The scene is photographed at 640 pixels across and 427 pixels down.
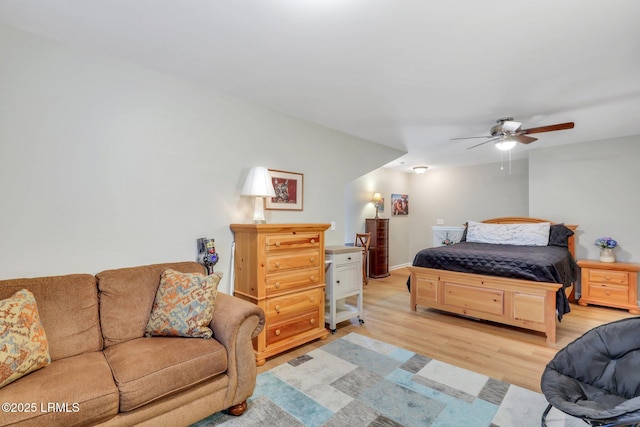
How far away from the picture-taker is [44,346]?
1545 millimetres

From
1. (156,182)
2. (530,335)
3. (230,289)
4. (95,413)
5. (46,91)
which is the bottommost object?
(530,335)

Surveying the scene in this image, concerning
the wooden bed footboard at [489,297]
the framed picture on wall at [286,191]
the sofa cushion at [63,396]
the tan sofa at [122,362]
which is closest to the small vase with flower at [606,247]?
the wooden bed footboard at [489,297]

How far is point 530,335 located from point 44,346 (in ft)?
13.3

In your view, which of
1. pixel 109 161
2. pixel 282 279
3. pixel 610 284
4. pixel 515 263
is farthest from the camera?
pixel 610 284

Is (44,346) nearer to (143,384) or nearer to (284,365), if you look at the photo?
(143,384)

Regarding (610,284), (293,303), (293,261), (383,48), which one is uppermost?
(383,48)

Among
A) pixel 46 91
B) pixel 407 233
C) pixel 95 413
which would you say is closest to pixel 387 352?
pixel 95 413

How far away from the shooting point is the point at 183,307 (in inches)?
76.9

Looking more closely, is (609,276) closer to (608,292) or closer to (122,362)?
(608,292)

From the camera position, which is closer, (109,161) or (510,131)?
(109,161)

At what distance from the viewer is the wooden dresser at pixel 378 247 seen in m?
5.92

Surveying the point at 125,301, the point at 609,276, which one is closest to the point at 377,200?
the point at 609,276

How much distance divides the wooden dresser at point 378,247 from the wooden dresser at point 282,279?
3.02m

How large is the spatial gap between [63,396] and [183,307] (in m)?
0.71
